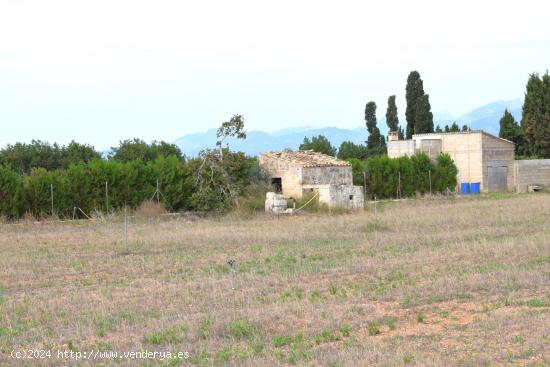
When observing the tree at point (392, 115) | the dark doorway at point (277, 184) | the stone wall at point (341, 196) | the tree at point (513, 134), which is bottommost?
the stone wall at point (341, 196)

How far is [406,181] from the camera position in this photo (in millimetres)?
45000

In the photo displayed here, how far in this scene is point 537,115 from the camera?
62.7 meters

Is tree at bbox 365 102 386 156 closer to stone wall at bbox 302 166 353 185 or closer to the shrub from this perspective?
stone wall at bbox 302 166 353 185

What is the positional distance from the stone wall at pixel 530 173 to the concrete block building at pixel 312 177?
1458cm

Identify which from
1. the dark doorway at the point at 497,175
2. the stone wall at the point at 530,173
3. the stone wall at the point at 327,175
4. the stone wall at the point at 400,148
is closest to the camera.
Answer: the stone wall at the point at 327,175

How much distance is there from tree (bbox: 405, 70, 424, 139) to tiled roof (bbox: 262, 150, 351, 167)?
29546mm

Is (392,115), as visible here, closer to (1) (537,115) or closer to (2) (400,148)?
(1) (537,115)

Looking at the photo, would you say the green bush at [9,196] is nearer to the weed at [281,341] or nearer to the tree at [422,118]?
the weed at [281,341]

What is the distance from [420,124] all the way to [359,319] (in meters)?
56.3

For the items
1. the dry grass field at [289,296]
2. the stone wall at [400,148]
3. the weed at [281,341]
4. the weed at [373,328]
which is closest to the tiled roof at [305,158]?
the stone wall at [400,148]

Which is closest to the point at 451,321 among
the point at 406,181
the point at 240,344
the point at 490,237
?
the point at 240,344

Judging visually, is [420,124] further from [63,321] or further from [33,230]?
[63,321]

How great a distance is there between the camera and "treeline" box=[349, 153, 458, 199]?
4372 centimetres

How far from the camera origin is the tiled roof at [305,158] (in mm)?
38094
